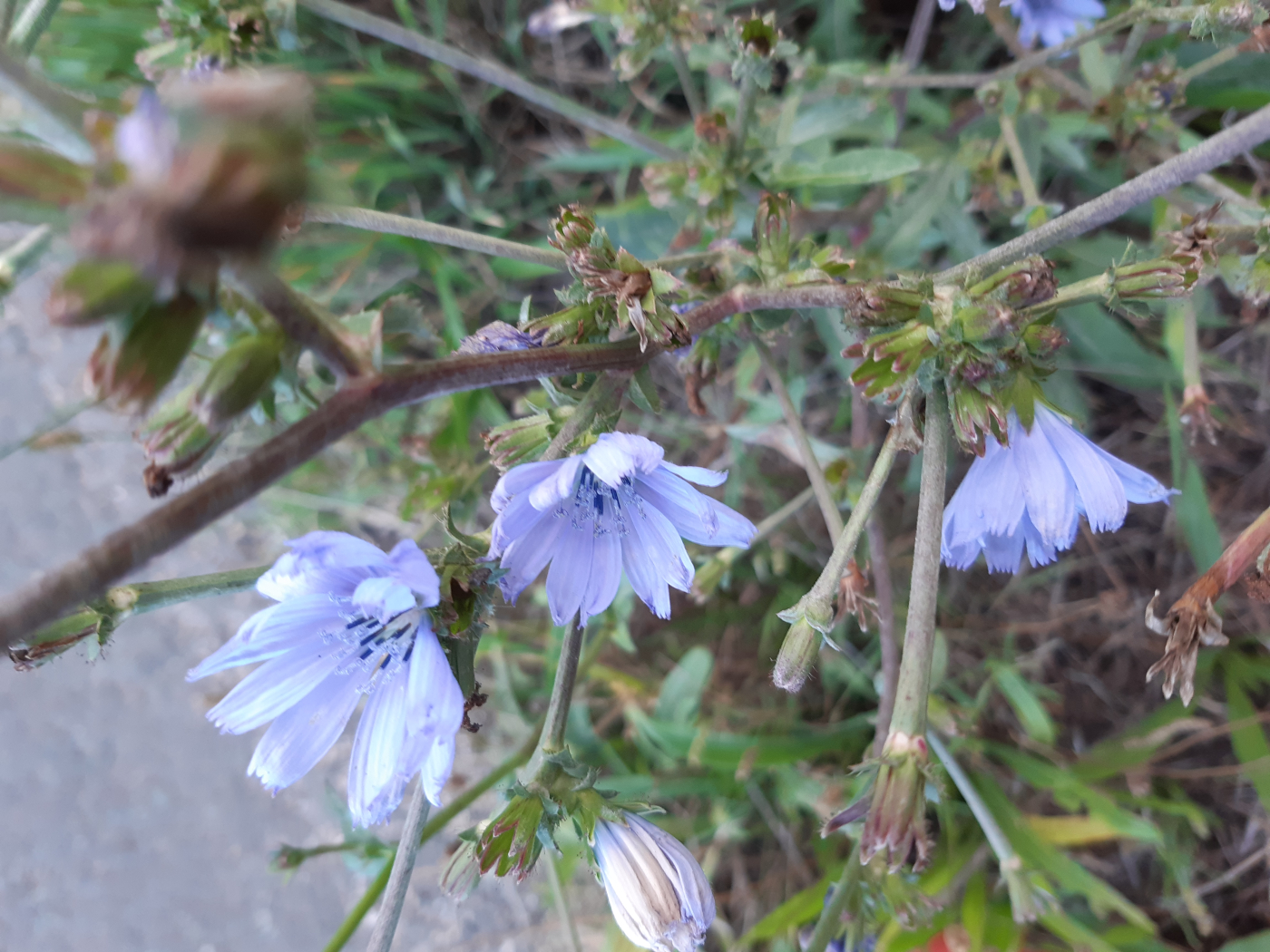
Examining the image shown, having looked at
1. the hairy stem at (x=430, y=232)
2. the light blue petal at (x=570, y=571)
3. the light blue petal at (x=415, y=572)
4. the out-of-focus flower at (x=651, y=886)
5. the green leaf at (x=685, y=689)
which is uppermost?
the hairy stem at (x=430, y=232)

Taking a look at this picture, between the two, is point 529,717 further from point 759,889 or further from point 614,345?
point 614,345

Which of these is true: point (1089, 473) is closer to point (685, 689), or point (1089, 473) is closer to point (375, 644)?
point (375, 644)

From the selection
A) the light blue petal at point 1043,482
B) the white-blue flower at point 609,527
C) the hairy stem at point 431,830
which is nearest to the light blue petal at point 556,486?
the white-blue flower at point 609,527

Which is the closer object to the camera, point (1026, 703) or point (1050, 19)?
point (1050, 19)

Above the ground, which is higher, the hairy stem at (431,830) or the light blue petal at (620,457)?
the light blue petal at (620,457)

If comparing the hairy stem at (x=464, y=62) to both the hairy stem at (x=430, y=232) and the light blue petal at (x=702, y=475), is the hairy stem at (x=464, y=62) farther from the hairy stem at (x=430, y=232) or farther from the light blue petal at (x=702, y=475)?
the light blue petal at (x=702, y=475)

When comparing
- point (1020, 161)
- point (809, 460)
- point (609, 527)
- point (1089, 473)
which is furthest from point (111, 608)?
point (1020, 161)

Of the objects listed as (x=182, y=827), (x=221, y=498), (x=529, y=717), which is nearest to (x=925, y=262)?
(x=529, y=717)
